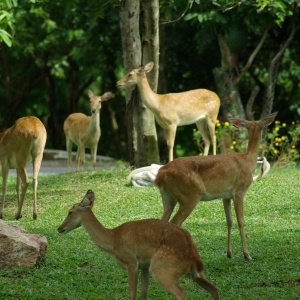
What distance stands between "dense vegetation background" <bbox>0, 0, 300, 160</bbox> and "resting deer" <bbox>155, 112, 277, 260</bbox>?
25.0 feet

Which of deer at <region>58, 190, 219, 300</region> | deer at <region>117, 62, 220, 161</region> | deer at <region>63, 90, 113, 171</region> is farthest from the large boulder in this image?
deer at <region>63, 90, 113, 171</region>

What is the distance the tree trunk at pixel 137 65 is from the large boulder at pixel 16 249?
6955 millimetres

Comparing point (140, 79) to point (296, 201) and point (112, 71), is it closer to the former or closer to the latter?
point (296, 201)

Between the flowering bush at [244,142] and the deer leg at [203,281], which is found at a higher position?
the deer leg at [203,281]

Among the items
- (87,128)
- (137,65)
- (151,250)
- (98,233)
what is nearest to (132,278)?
(151,250)

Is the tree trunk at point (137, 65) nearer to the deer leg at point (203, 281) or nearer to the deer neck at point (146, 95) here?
the deer neck at point (146, 95)

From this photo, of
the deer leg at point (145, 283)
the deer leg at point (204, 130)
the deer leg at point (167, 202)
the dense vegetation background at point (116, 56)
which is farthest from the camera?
the dense vegetation background at point (116, 56)

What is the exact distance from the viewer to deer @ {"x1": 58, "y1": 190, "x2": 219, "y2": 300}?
265 inches

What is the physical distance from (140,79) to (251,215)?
4447mm

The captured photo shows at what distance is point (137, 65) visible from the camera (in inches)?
622

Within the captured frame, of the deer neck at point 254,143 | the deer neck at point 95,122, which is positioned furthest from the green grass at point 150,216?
the deer neck at point 95,122

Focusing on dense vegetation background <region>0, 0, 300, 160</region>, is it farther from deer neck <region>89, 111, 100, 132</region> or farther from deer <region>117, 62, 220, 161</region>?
deer neck <region>89, 111, 100, 132</region>

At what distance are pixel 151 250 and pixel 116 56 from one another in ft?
56.0

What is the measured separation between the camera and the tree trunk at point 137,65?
50.5ft
